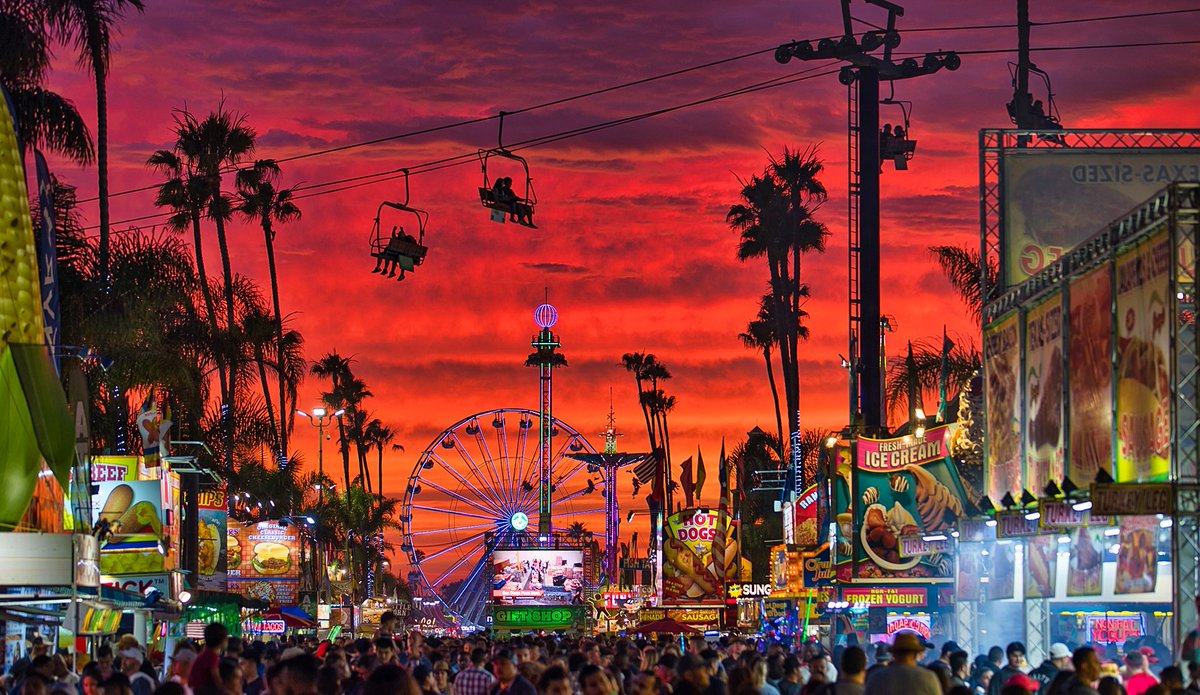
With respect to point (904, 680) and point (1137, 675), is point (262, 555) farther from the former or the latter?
point (904, 680)

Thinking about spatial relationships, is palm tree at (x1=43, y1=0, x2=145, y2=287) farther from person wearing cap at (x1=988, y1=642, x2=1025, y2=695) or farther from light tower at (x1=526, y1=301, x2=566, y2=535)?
light tower at (x1=526, y1=301, x2=566, y2=535)

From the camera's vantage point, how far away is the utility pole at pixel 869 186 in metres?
55.6

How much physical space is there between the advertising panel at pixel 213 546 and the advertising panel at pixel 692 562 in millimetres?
20874

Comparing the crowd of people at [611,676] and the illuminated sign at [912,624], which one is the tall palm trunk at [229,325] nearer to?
the illuminated sign at [912,624]

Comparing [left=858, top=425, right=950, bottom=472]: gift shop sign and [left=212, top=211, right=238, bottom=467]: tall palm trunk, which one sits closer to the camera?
[left=858, top=425, right=950, bottom=472]: gift shop sign

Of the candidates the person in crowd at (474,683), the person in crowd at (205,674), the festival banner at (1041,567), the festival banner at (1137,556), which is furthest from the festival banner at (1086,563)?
the person in crowd at (205,674)

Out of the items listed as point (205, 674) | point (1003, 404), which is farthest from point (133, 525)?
point (205, 674)

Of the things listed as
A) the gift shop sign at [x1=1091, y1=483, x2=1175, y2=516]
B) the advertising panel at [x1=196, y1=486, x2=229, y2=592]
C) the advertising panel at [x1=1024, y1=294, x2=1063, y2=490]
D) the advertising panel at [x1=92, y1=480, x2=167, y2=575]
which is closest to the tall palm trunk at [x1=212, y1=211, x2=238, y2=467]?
the advertising panel at [x1=196, y1=486, x2=229, y2=592]

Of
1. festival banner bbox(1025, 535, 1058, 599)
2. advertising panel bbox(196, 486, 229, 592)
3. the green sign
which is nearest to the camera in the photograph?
festival banner bbox(1025, 535, 1058, 599)

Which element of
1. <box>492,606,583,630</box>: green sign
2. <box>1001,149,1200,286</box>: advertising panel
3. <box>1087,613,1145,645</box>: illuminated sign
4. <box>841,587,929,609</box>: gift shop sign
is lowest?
<box>492,606,583,630</box>: green sign

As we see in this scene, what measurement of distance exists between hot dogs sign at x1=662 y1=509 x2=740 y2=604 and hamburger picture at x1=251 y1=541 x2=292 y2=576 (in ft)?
49.6

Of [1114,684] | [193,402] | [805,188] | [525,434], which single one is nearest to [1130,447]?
[1114,684]

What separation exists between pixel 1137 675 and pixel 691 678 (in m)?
5.39

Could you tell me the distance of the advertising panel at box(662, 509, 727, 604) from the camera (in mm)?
70688
